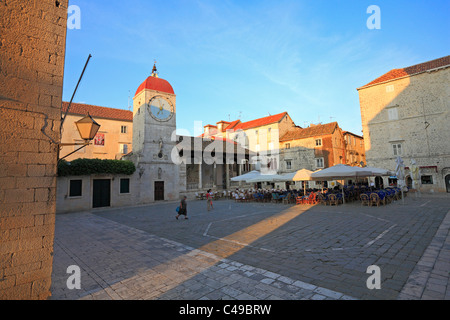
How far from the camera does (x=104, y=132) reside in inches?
1166

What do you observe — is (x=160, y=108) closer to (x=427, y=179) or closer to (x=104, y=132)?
(x=104, y=132)

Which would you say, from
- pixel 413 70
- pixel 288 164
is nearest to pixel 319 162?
pixel 288 164

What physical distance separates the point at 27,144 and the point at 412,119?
3104 cm

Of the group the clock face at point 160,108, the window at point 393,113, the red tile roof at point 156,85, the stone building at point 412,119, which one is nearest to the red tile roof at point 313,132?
the stone building at point 412,119

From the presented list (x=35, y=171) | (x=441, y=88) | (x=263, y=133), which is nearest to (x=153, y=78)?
(x=263, y=133)

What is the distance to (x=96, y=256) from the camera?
5930 mm

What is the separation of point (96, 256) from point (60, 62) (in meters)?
4.97

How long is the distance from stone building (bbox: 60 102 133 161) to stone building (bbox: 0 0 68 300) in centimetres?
2750

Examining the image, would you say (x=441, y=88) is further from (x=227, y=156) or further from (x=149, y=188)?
(x=149, y=188)

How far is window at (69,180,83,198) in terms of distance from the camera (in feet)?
55.3

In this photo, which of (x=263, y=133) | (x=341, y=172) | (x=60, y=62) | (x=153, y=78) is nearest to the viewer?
(x=60, y=62)

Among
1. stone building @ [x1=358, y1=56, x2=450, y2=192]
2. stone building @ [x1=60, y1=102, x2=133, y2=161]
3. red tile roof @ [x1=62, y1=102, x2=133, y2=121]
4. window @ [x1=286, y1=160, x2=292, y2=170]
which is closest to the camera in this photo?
stone building @ [x1=358, y1=56, x2=450, y2=192]

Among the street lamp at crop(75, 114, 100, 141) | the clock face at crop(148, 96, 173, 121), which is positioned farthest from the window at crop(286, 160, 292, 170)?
the street lamp at crop(75, 114, 100, 141)

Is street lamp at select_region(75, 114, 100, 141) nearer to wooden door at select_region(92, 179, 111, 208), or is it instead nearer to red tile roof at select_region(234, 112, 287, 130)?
wooden door at select_region(92, 179, 111, 208)
